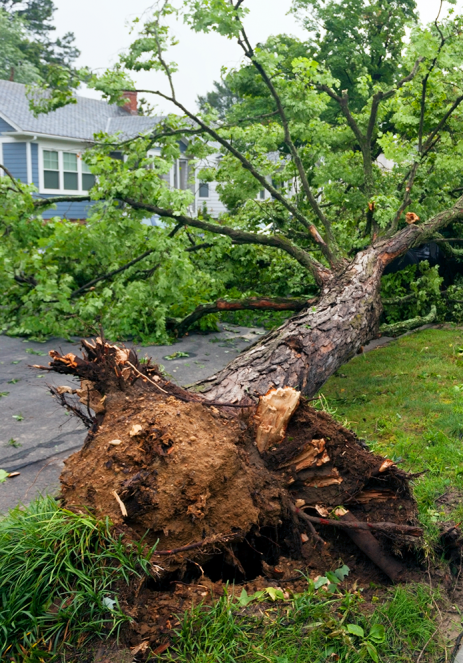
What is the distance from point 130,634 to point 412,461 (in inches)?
102

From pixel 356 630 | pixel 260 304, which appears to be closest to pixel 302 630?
pixel 356 630

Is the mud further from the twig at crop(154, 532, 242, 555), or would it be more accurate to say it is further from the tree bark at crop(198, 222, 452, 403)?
the tree bark at crop(198, 222, 452, 403)

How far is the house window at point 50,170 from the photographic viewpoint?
877 inches

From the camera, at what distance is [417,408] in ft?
18.2

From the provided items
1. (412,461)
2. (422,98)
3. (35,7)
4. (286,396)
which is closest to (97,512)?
(286,396)

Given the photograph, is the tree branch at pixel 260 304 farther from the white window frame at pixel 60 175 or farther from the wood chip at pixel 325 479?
the white window frame at pixel 60 175

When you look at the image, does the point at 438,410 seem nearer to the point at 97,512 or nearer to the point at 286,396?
the point at 286,396

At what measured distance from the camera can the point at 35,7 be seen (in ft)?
149

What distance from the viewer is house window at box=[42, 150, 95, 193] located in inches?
880

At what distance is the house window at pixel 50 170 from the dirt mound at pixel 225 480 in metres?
20.6

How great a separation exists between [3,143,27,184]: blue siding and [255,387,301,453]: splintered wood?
21359 millimetres

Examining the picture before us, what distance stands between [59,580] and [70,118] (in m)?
25.6

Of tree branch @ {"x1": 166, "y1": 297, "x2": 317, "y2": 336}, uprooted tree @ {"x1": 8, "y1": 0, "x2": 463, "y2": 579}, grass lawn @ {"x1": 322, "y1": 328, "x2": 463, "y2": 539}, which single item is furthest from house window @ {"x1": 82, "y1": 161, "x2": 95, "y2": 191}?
grass lawn @ {"x1": 322, "y1": 328, "x2": 463, "y2": 539}

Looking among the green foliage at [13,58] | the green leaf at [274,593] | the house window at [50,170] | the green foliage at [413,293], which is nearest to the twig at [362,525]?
the green leaf at [274,593]
